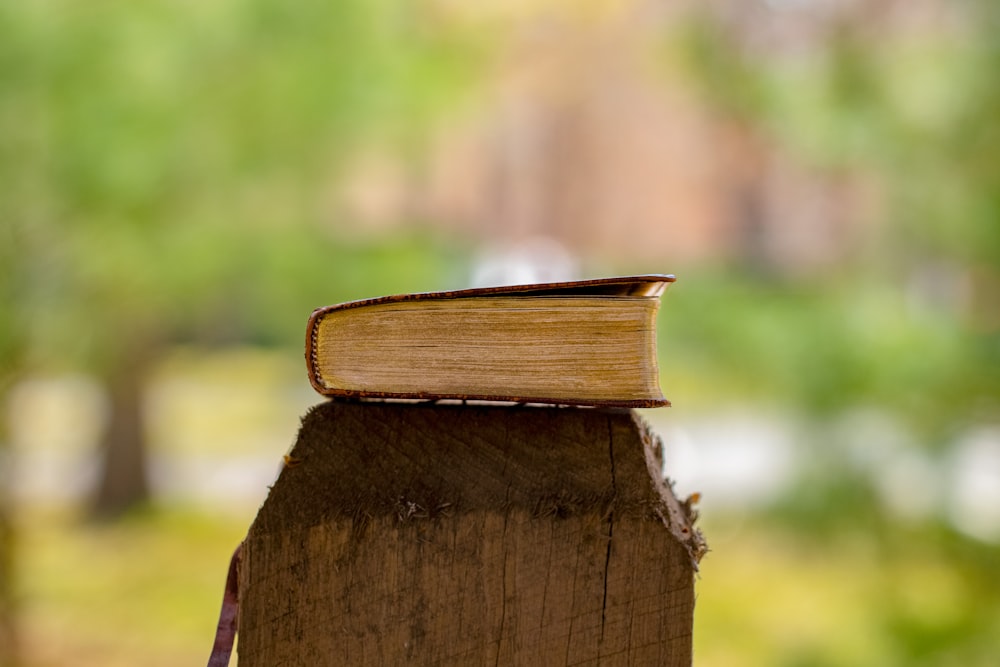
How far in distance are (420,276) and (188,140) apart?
0.87m

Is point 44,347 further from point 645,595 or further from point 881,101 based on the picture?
point 645,595

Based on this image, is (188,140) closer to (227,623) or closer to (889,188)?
(889,188)

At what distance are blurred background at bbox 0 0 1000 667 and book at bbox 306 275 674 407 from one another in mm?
2005

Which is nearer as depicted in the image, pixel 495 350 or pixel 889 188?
pixel 495 350

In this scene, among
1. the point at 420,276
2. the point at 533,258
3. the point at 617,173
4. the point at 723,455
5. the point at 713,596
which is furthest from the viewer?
the point at 617,173

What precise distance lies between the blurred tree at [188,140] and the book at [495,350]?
2.20 m

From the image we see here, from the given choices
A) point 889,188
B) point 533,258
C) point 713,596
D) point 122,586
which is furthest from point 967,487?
point 533,258

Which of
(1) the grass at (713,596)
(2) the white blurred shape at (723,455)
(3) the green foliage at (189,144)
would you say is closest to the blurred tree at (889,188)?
(1) the grass at (713,596)

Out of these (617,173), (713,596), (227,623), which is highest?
(617,173)

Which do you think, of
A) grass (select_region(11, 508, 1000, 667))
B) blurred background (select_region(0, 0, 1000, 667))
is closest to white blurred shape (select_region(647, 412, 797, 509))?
blurred background (select_region(0, 0, 1000, 667))

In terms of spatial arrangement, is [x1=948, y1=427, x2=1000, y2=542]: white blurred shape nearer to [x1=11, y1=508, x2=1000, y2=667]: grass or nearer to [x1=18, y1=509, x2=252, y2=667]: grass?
[x1=11, y1=508, x2=1000, y2=667]: grass

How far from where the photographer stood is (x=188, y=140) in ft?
8.85

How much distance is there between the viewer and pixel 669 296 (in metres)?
3.18

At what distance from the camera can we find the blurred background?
7.98ft
